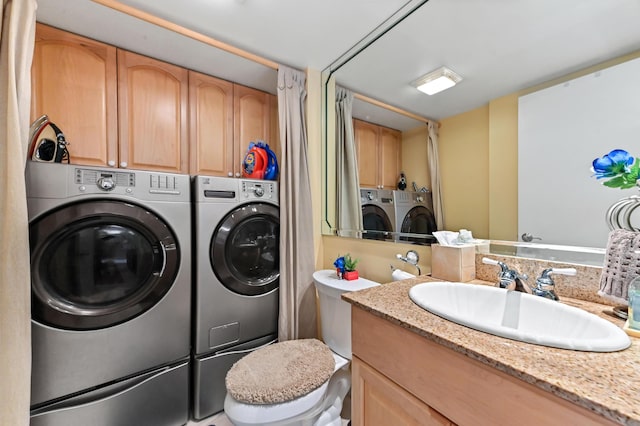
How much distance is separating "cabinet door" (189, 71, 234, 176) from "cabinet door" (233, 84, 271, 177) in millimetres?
46

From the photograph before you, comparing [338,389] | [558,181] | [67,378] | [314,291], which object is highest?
[558,181]

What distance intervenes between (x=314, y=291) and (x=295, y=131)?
117 centimetres

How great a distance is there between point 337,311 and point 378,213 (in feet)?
2.13

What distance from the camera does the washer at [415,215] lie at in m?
1.28

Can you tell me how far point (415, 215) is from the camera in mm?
1349

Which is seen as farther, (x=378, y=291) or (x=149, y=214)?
(x=149, y=214)

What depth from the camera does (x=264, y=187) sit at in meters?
1.66

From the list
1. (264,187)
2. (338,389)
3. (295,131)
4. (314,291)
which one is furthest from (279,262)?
(295,131)

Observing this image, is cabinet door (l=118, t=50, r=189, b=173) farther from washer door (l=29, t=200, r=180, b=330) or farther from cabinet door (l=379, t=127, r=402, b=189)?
cabinet door (l=379, t=127, r=402, b=189)

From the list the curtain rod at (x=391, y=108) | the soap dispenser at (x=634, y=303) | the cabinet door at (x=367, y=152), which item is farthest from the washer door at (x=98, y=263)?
the soap dispenser at (x=634, y=303)

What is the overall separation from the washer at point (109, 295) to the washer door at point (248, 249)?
185 millimetres

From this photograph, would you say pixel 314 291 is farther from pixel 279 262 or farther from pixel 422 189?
pixel 422 189

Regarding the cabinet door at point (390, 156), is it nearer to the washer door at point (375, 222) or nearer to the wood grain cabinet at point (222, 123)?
the washer door at point (375, 222)

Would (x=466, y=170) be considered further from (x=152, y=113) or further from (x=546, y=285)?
(x=152, y=113)
